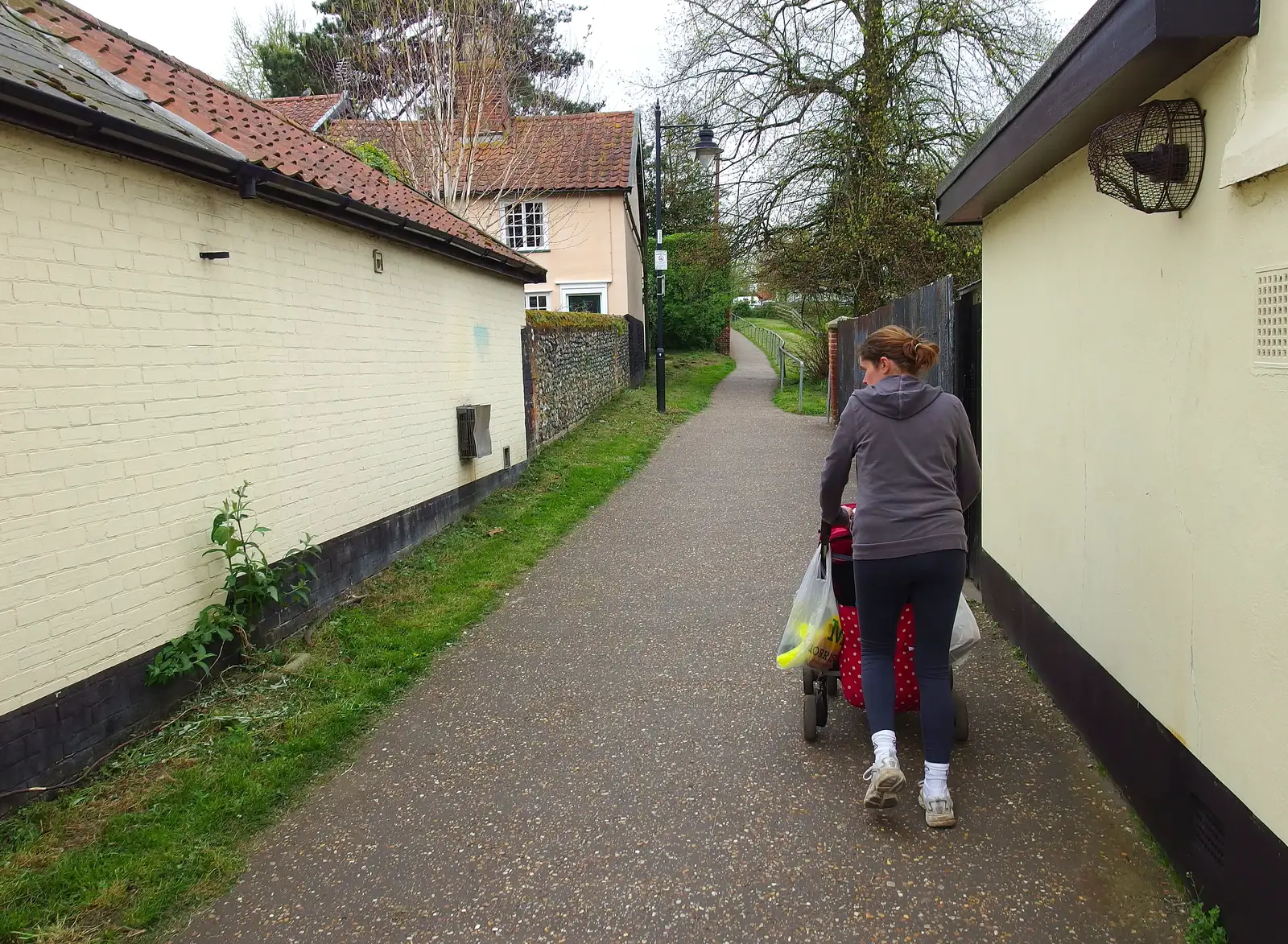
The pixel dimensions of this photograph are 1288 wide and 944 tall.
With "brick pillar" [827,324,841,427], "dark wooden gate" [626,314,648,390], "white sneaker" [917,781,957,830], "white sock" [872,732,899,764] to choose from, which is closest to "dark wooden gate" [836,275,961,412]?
"white sock" [872,732,899,764]

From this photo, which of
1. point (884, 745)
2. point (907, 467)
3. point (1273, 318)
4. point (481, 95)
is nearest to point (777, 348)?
point (481, 95)

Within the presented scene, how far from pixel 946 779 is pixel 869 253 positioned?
51.8 ft

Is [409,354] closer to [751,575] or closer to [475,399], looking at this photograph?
[475,399]

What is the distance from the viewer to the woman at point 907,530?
332cm

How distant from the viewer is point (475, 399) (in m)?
9.48

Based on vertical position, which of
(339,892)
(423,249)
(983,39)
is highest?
(983,39)

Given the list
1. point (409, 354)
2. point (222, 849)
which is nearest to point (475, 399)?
point (409, 354)

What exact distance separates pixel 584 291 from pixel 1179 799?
22.9 m

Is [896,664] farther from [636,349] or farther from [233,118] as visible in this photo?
[636,349]

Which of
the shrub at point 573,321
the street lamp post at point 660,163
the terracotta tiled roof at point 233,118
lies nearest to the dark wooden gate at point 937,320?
the terracotta tiled roof at point 233,118

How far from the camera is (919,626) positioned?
344cm

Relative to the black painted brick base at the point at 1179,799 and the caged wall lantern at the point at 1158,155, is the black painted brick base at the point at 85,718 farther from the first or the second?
the caged wall lantern at the point at 1158,155

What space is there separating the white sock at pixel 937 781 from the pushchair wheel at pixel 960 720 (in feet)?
2.00

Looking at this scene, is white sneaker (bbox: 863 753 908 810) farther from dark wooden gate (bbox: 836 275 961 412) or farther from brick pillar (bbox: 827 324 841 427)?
brick pillar (bbox: 827 324 841 427)
